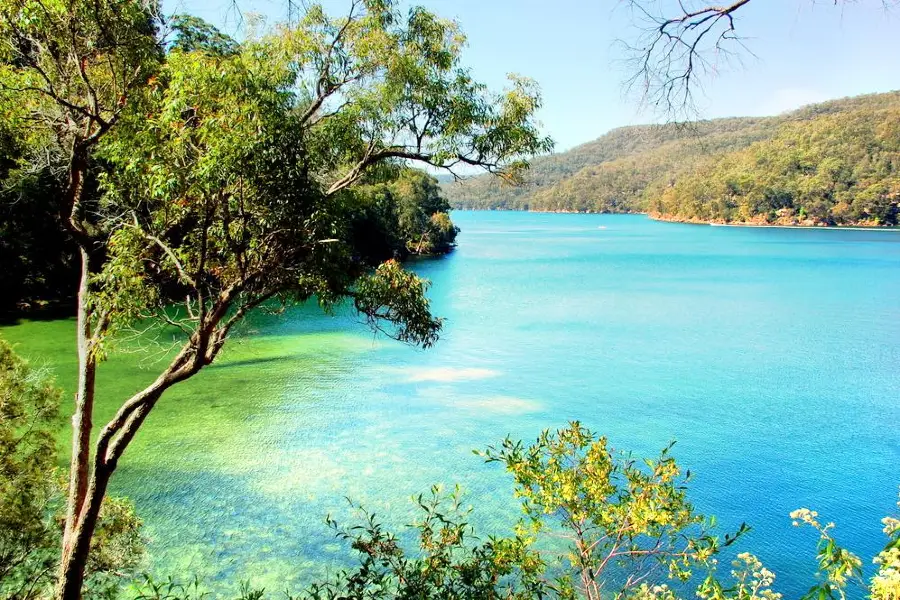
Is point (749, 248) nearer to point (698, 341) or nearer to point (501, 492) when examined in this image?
point (698, 341)

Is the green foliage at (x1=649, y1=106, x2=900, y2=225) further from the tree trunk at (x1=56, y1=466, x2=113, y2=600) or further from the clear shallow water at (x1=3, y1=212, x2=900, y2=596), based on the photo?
the tree trunk at (x1=56, y1=466, x2=113, y2=600)

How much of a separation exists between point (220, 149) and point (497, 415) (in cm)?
1106

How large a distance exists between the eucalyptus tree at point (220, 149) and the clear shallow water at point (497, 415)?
4733mm

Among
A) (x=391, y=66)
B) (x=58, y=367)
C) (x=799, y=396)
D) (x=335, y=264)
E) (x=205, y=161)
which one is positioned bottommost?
(x=799, y=396)

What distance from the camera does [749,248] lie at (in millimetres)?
57281

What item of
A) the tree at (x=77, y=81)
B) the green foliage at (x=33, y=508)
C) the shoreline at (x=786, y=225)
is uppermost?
the tree at (x=77, y=81)

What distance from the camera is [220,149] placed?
367cm

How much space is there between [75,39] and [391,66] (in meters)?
2.29

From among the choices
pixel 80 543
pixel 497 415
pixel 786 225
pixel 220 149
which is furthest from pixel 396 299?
pixel 786 225

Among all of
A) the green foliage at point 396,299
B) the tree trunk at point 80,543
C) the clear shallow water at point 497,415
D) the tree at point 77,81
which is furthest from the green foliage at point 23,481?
the green foliage at point 396,299

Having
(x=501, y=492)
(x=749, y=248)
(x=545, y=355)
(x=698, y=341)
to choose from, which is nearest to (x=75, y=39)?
(x=501, y=492)

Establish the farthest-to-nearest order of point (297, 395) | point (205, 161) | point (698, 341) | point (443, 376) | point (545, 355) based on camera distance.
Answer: point (698, 341)
point (545, 355)
point (443, 376)
point (297, 395)
point (205, 161)

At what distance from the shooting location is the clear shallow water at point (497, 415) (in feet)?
30.3

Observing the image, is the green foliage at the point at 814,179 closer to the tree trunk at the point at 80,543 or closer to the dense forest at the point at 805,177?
the dense forest at the point at 805,177
